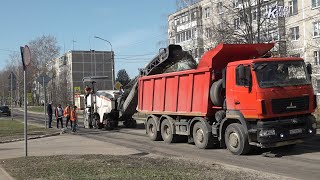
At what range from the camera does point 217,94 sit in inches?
564

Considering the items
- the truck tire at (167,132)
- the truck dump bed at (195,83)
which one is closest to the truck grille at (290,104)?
the truck dump bed at (195,83)

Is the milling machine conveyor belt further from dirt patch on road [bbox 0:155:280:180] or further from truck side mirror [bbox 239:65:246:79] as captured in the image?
dirt patch on road [bbox 0:155:280:180]

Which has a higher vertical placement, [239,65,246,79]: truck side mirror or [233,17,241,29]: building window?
[233,17,241,29]: building window

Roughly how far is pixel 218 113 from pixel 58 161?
210 inches

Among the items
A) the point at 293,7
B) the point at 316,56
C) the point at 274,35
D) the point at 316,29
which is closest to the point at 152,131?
the point at 274,35

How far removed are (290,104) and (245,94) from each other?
130 centimetres

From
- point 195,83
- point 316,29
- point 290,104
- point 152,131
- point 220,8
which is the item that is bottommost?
point 152,131

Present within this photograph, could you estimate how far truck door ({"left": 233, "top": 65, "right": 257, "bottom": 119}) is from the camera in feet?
41.7

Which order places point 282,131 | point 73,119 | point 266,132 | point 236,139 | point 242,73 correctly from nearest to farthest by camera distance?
1. point 266,132
2. point 282,131
3. point 242,73
4. point 236,139
5. point 73,119

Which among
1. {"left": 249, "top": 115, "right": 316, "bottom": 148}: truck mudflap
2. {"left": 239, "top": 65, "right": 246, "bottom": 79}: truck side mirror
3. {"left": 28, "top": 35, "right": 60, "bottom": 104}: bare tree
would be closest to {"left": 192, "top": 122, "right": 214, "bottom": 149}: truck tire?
{"left": 249, "top": 115, "right": 316, "bottom": 148}: truck mudflap

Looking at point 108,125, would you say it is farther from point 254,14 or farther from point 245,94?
point 245,94

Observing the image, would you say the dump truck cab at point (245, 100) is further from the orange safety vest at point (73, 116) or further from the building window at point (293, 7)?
the building window at point (293, 7)

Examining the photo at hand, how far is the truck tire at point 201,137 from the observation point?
14.9 m

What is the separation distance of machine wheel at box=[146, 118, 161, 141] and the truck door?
5.92 metres
